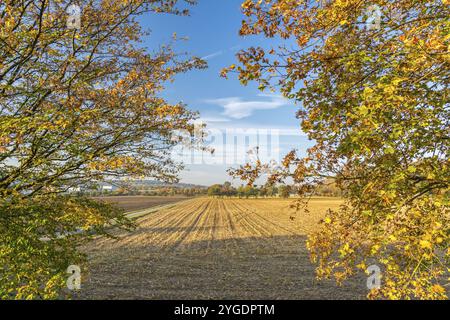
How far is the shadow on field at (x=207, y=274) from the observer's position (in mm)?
14805

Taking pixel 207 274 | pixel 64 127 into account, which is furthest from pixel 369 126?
pixel 207 274

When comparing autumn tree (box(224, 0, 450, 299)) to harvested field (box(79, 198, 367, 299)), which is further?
harvested field (box(79, 198, 367, 299))

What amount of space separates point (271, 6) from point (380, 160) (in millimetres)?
3172

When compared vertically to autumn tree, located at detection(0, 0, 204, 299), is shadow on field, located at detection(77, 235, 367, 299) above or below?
below

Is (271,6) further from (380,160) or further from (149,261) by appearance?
(149,261)

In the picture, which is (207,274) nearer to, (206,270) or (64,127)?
(206,270)

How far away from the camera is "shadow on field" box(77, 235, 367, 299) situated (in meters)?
14.8

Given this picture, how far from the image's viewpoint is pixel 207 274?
59.9 ft

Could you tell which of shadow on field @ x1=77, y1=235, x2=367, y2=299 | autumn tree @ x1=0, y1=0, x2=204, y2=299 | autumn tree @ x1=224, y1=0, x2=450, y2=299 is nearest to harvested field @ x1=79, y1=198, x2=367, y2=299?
shadow on field @ x1=77, y1=235, x2=367, y2=299

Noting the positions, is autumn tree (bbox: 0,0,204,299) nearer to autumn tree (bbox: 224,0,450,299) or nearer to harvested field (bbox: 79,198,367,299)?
autumn tree (bbox: 224,0,450,299)

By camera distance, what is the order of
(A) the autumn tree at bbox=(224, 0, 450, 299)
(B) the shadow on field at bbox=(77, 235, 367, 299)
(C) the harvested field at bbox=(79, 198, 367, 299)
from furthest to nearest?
(C) the harvested field at bbox=(79, 198, 367, 299)
(B) the shadow on field at bbox=(77, 235, 367, 299)
(A) the autumn tree at bbox=(224, 0, 450, 299)

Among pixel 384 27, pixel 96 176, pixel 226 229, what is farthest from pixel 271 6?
pixel 226 229

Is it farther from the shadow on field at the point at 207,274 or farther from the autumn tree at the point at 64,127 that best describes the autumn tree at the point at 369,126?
the shadow on field at the point at 207,274

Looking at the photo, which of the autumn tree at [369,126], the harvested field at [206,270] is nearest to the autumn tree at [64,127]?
the autumn tree at [369,126]
